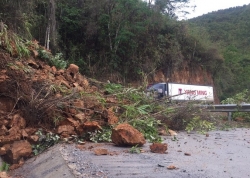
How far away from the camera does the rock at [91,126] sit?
202 inches

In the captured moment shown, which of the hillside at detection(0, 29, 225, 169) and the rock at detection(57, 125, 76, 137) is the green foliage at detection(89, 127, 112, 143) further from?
the rock at detection(57, 125, 76, 137)

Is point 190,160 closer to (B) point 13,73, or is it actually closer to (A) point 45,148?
(A) point 45,148

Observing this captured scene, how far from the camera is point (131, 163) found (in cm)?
384

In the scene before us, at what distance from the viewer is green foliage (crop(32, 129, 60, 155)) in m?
4.55

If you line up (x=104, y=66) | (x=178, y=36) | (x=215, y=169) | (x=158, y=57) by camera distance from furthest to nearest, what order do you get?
(x=178, y=36), (x=158, y=57), (x=104, y=66), (x=215, y=169)

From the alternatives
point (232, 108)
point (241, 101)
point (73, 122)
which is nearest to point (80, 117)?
point (73, 122)

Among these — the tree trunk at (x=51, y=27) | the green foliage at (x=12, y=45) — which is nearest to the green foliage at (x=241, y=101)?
the green foliage at (x=12, y=45)

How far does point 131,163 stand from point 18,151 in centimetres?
156

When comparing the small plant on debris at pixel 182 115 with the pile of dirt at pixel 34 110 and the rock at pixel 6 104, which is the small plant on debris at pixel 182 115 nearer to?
the pile of dirt at pixel 34 110

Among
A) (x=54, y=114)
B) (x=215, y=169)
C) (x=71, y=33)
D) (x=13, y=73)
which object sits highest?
(x=71, y=33)

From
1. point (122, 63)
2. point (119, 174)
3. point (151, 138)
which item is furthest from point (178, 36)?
point (119, 174)

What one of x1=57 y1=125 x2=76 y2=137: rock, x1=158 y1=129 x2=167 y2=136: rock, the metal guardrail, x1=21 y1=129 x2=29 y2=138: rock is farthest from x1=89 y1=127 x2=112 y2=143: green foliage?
the metal guardrail

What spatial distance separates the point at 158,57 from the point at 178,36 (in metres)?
3.52

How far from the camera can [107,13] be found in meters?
24.0
